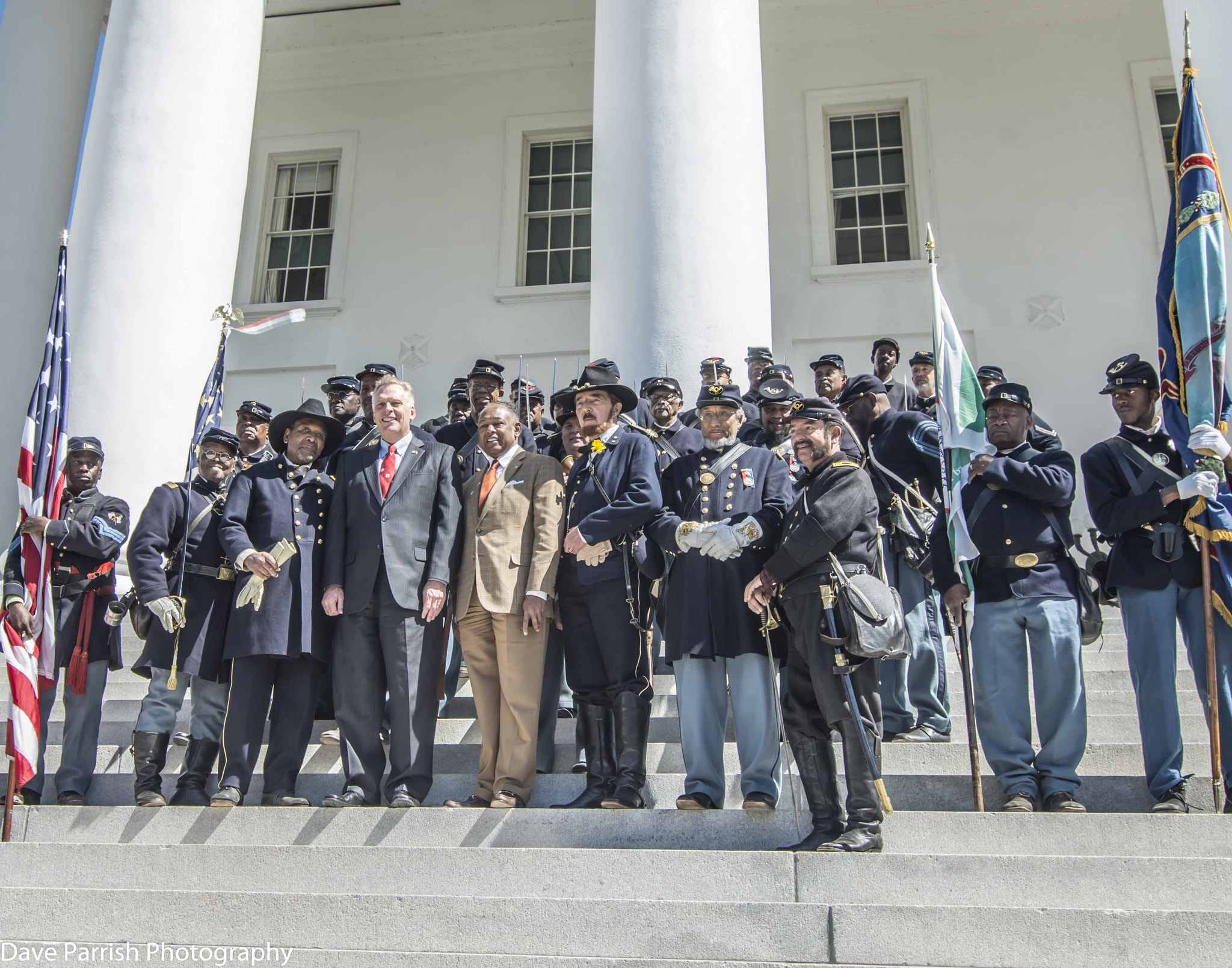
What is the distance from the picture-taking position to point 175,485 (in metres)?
6.49

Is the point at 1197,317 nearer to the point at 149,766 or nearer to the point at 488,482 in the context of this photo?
the point at 488,482

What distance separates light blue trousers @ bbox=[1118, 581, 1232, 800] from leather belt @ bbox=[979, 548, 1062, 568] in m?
0.35

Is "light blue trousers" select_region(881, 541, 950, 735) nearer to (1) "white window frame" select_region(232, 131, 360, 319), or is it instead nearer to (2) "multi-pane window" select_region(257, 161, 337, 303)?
(1) "white window frame" select_region(232, 131, 360, 319)

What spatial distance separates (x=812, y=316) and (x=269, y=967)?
1026 centimetres

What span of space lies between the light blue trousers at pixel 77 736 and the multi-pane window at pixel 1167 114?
1195 centimetres

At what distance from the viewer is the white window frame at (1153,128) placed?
12.6 meters

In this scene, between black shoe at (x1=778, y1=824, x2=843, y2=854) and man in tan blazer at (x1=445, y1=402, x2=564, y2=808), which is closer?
black shoe at (x1=778, y1=824, x2=843, y2=854)

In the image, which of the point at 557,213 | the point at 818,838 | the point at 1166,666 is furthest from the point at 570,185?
the point at 818,838

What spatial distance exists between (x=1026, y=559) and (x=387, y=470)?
3138mm

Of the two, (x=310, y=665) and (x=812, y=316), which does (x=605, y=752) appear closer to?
(x=310, y=665)

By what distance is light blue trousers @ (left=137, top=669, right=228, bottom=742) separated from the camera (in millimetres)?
5875

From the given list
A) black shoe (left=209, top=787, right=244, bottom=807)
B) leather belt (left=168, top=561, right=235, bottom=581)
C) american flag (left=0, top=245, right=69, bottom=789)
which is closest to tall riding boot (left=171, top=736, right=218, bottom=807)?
black shoe (left=209, top=787, right=244, bottom=807)

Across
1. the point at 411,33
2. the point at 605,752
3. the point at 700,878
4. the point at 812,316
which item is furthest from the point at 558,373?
the point at 700,878

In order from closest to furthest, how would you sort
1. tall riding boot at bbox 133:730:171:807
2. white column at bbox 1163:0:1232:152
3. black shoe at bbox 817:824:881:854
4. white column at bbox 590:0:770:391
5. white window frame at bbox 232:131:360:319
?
black shoe at bbox 817:824:881:854
tall riding boot at bbox 133:730:171:807
white column at bbox 1163:0:1232:152
white column at bbox 590:0:770:391
white window frame at bbox 232:131:360:319
